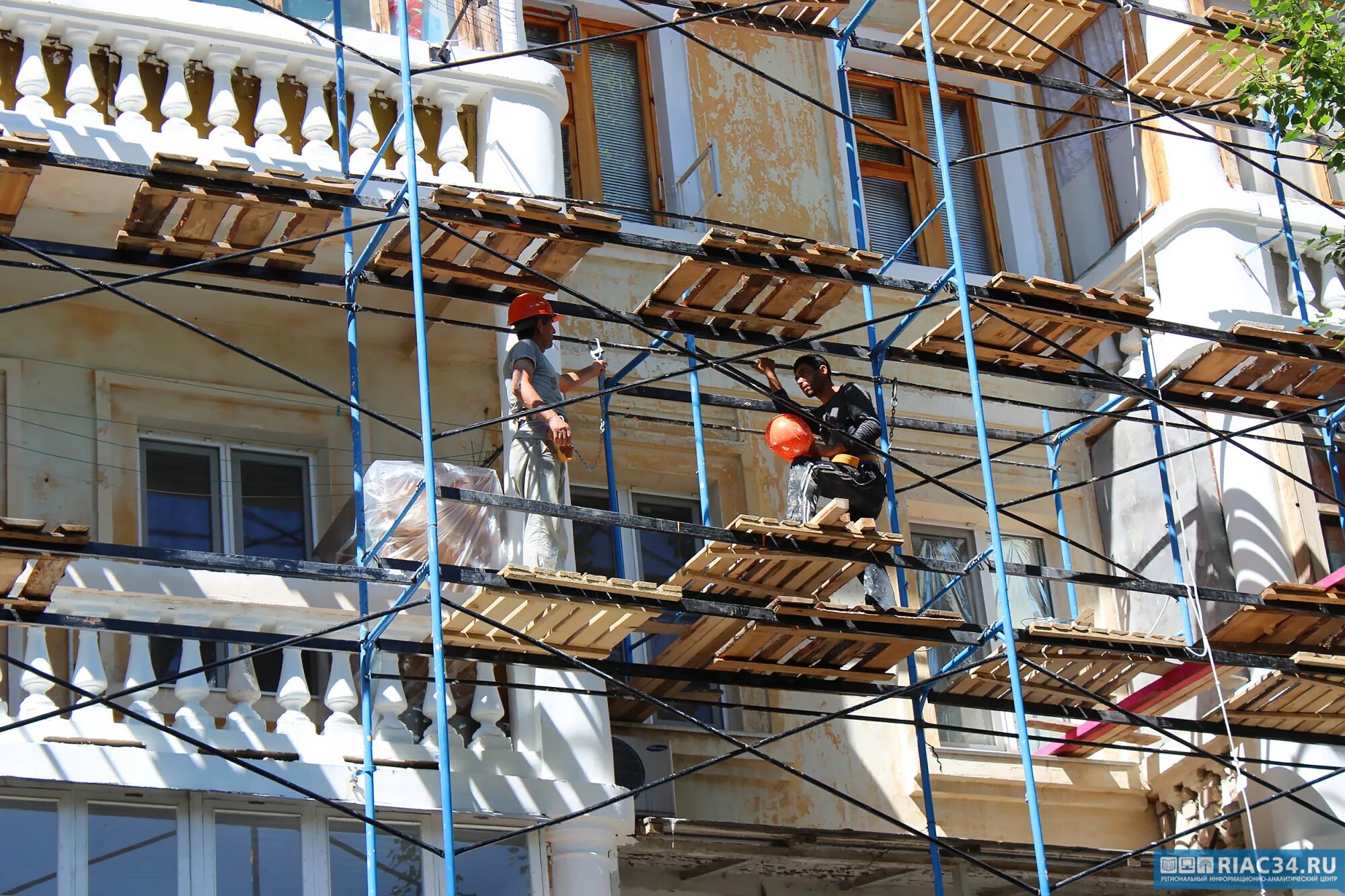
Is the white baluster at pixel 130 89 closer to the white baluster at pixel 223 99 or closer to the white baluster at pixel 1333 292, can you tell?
the white baluster at pixel 223 99

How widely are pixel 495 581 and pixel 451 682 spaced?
846mm

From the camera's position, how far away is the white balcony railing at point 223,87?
12.2 metres

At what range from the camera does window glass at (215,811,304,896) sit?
11.2 meters

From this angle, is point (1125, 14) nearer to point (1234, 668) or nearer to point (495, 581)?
point (1234, 668)

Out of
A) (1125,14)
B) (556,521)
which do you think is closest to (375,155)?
(556,521)

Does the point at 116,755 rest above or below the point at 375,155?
below

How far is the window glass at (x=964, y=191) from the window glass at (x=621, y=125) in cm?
266

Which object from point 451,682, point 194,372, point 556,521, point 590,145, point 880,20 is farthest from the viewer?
point 880,20

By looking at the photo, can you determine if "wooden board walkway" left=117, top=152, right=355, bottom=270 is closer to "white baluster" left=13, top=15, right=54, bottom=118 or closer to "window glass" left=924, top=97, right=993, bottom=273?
"white baluster" left=13, top=15, right=54, bottom=118

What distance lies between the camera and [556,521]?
12719mm

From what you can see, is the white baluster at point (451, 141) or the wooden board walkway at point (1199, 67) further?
the wooden board walkway at point (1199, 67)

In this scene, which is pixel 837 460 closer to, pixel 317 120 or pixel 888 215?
pixel 317 120

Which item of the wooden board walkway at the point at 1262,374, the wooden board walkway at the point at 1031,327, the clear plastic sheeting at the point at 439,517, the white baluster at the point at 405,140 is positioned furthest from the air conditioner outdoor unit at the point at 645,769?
the wooden board walkway at the point at 1262,374

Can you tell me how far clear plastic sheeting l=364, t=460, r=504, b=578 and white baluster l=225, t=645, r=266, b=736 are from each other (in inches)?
41.2
